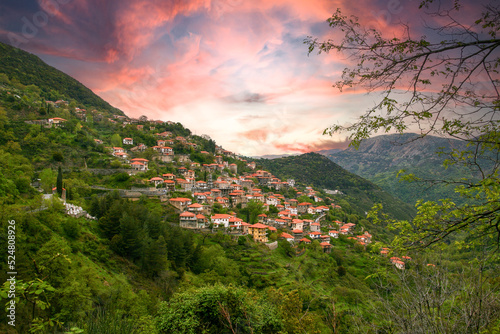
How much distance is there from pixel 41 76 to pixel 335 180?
11926 centimetres

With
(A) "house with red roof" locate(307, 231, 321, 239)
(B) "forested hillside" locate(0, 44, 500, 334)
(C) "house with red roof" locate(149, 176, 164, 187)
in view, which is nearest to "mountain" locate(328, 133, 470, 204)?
(B) "forested hillside" locate(0, 44, 500, 334)

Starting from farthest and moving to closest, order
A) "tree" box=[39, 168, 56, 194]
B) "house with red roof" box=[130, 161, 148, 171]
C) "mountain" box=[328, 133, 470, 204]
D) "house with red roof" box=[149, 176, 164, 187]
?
"house with red roof" box=[130, 161, 148, 171], "house with red roof" box=[149, 176, 164, 187], "tree" box=[39, 168, 56, 194], "mountain" box=[328, 133, 470, 204]

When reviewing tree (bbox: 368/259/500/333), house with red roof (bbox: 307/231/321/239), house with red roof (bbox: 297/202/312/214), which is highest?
Result: tree (bbox: 368/259/500/333)

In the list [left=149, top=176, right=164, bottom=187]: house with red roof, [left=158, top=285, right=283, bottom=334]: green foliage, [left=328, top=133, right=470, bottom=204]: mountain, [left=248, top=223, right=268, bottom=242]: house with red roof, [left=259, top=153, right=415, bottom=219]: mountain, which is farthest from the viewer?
[left=259, top=153, right=415, bottom=219]: mountain

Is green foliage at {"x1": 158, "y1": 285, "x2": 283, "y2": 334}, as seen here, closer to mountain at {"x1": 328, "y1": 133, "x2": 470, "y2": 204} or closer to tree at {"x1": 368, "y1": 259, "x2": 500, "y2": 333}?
tree at {"x1": 368, "y1": 259, "x2": 500, "y2": 333}

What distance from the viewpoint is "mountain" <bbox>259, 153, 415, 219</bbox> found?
79.9 m

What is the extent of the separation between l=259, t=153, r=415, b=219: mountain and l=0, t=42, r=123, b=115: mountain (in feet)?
262

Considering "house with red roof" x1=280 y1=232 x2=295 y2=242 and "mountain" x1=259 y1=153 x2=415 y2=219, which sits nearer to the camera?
"house with red roof" x1=280 y1=232 x2=295 y2=242

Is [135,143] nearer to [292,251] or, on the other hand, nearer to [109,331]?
[292,251]

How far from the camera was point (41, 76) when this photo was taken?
81688mm

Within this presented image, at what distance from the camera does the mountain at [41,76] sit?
233ft

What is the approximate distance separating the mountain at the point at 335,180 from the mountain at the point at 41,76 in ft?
262

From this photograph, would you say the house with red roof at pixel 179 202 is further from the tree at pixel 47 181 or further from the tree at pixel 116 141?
the tree at pixel 116 141

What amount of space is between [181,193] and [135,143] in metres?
25.6
